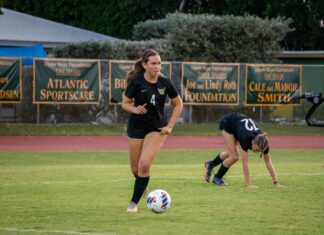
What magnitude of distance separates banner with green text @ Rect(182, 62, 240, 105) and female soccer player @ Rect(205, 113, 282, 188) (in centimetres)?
1606

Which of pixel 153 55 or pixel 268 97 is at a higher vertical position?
pixel 153 55

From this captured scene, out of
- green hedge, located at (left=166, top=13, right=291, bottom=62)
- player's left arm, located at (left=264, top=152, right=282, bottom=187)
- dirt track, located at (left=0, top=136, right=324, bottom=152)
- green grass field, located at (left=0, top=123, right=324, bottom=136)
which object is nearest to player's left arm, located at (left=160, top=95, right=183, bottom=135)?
player's left arm, located at (left=264, top=152, right=282, bottom=187)

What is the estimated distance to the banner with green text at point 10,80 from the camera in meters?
30.1

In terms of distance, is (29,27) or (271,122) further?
(29,27)

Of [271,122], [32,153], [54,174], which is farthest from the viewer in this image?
[271,122]

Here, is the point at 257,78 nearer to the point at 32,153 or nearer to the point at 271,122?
the point at 271,122

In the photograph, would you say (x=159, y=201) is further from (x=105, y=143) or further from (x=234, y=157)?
(x=105, y=143)

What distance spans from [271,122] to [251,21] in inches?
188

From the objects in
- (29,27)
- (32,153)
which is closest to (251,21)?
(29,27)

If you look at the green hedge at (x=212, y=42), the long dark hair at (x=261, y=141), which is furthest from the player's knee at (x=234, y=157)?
the green hedge at (x=212, y=42)

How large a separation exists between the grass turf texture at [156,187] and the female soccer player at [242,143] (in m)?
0.30

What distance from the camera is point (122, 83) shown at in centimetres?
3172

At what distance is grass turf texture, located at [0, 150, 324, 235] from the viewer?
35.7ft

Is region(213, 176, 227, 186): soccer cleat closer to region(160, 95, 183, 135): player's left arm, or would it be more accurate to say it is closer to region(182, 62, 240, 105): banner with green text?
region(160, 95, 183, 135): player's left arm
